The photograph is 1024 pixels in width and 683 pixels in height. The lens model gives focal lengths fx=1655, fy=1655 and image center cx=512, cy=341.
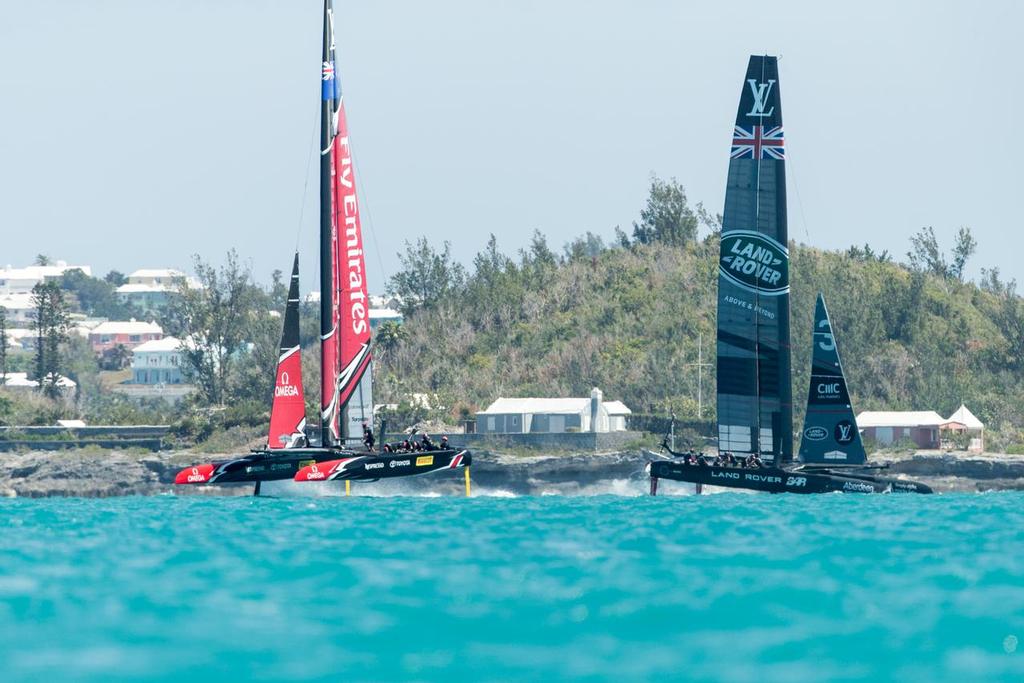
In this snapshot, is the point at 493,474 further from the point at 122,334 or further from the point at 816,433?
the point at 122,334

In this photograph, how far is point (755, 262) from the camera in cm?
4516

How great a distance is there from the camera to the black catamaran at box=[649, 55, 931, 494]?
148 feet

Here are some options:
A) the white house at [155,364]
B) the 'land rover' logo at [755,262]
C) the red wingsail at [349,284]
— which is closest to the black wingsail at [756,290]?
the 'land rover' logo at [755,262]

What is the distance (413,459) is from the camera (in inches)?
1743

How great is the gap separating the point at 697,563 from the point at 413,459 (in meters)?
22.9

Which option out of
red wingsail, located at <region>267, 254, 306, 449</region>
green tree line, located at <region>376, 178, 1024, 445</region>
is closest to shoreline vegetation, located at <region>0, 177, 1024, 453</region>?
green tree line, located at <region>376, 178, 1024, 445</region>

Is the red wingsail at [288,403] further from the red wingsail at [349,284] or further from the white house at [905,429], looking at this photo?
the white house at [905,429]

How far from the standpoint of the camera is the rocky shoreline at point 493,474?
66.4 metres

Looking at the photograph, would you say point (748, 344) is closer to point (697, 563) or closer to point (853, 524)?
point (853, 524)

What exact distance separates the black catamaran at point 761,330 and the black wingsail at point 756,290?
27 mm

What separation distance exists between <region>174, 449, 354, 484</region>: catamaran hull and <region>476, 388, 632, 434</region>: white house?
101ft

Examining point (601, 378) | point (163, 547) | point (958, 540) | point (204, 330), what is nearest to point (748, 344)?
point (958, 540)

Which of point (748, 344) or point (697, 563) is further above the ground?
point (748, 344)

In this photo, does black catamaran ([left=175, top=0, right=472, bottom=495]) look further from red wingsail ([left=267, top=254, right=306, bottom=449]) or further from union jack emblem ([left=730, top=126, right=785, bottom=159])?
union jack emblem ([left=730, top=126, right=785, bottom=159])
